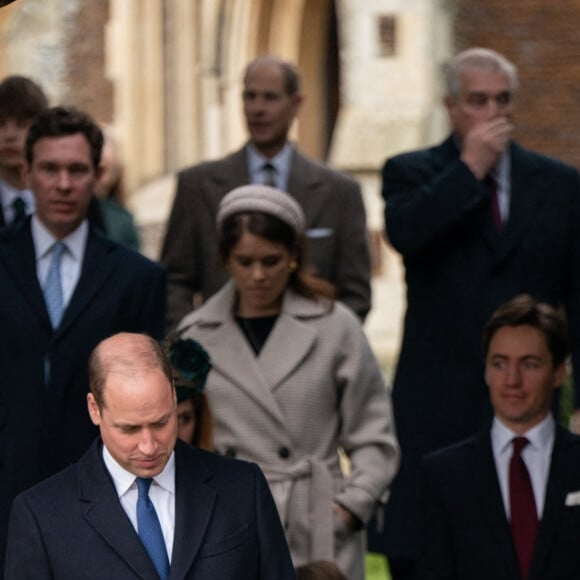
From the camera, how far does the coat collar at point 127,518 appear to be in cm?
561

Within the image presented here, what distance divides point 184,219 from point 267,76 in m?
0.66

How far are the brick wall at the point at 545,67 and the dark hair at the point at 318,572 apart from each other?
10.7 meters

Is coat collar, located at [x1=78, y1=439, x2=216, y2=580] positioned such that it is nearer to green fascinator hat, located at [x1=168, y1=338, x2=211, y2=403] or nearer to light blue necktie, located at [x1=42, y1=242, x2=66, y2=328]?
green fascinator hat, located at [x1=168, y1=338, x2=211, y2=403]

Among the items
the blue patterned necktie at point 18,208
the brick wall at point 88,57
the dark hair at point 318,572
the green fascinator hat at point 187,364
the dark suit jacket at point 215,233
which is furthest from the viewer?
the brick wall at point 88,57

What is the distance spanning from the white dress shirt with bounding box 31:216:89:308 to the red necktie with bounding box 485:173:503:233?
1.52m

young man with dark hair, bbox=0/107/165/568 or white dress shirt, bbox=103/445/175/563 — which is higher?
young man with dark hair, bbox=0/107/165/568

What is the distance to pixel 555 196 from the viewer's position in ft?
26.8

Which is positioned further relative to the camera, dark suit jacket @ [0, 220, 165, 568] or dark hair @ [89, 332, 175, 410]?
dark suit jacket @ [0, 220, 165, 568]

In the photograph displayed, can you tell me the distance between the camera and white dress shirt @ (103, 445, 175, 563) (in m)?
5.68

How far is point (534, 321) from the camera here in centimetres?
752

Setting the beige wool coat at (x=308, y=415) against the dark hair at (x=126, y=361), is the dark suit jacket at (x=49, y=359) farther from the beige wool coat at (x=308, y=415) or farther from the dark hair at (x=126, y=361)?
the dark hair at (x=126, y=361)

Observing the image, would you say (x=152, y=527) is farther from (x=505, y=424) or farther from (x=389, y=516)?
(x=389, y=516)

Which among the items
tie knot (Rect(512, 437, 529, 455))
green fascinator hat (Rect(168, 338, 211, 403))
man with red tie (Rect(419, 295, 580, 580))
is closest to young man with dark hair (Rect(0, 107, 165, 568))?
green fascinator hat (Rect(168, 338, 211, 403))

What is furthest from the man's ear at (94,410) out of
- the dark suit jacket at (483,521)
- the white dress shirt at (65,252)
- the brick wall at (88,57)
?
the brick wall at (88,57)
